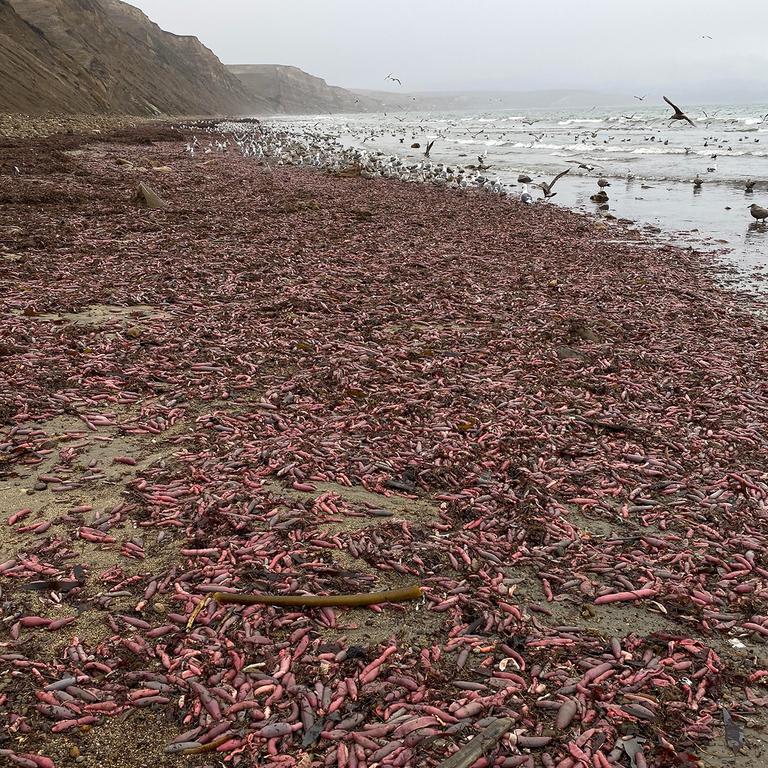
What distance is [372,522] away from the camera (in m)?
5.27

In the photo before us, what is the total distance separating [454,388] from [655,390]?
3130 mm

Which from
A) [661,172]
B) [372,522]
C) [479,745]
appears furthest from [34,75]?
[479,745]

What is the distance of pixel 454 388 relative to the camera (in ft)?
26.6

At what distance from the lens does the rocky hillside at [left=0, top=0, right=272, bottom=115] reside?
51.2m

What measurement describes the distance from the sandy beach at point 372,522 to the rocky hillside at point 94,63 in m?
49.1

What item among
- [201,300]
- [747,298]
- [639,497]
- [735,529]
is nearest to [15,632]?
[639,497]

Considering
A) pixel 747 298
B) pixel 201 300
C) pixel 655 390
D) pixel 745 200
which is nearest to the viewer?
pixel 655 390

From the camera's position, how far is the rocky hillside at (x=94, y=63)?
51.2 meters

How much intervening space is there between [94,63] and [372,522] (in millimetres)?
88074

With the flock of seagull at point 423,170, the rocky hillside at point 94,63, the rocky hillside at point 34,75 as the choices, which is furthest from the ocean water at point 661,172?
the rocky hillside at point 94,63

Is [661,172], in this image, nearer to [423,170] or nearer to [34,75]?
[423,170]

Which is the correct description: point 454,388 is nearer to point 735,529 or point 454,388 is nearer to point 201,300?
point 735,529

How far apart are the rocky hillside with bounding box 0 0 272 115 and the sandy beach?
49.1 m

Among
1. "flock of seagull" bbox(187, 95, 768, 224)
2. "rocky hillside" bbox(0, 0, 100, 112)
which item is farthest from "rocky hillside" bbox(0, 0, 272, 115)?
"flock of seagull" bbox(187, 95, 768, 224)
